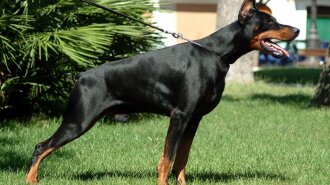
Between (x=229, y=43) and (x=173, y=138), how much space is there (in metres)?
0.95

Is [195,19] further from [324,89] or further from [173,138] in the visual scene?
[173,138]

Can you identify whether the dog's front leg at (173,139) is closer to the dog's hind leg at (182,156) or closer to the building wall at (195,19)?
the dog's hind leg at (182,156)

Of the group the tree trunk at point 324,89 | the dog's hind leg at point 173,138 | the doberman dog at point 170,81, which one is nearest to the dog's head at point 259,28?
the doberman dog at point 170,81

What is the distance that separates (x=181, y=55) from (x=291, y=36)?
97cm

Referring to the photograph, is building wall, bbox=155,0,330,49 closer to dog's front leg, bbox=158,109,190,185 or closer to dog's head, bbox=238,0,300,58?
dog's head, bbox=238,0,300,58

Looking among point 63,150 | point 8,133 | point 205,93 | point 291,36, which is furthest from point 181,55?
point 8,133

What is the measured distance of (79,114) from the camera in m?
6.39

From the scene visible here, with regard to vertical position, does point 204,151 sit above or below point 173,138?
below

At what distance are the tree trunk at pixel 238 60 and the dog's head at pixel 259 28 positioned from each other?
40.8ft

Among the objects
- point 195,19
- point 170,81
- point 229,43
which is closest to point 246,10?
point 229,43

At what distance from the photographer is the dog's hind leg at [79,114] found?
638cm

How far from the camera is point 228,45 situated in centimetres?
640

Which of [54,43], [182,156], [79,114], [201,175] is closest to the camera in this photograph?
[79,114]

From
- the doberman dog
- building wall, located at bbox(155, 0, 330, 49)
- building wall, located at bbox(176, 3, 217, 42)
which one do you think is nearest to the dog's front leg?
the doberman dog
